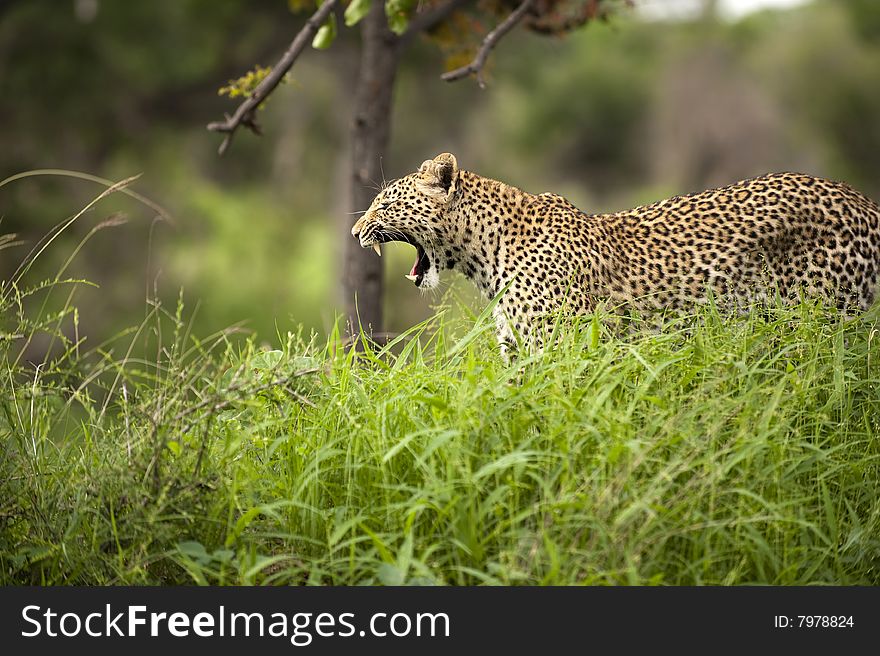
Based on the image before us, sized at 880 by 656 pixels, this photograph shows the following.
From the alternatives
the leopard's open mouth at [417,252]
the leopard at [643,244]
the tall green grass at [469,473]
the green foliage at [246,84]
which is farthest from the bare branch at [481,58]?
the tall green grass at [469,473]

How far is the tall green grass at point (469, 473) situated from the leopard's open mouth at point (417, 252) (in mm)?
1276

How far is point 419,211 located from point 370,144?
8.14 feet

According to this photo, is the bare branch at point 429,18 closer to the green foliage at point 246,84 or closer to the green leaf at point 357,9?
the green foliage at point 246,84

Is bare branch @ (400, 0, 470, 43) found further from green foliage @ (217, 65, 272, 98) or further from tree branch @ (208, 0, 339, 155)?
tree branch @ (208, 0, 339, 155)

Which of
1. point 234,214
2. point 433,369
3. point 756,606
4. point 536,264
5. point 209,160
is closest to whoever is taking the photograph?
point 756,606

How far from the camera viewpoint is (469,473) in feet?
16.5

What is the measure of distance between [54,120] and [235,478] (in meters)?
21.9

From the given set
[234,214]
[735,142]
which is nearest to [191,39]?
[234,214]

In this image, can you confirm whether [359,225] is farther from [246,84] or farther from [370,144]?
[370,144]

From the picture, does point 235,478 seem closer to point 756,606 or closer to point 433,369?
point 433,369

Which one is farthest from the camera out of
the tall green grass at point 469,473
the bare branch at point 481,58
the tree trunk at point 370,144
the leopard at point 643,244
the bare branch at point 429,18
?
the bare branch at point 429,18

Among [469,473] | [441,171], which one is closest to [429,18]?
[441,171]

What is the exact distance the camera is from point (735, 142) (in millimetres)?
48938

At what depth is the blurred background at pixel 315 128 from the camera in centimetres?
2473
